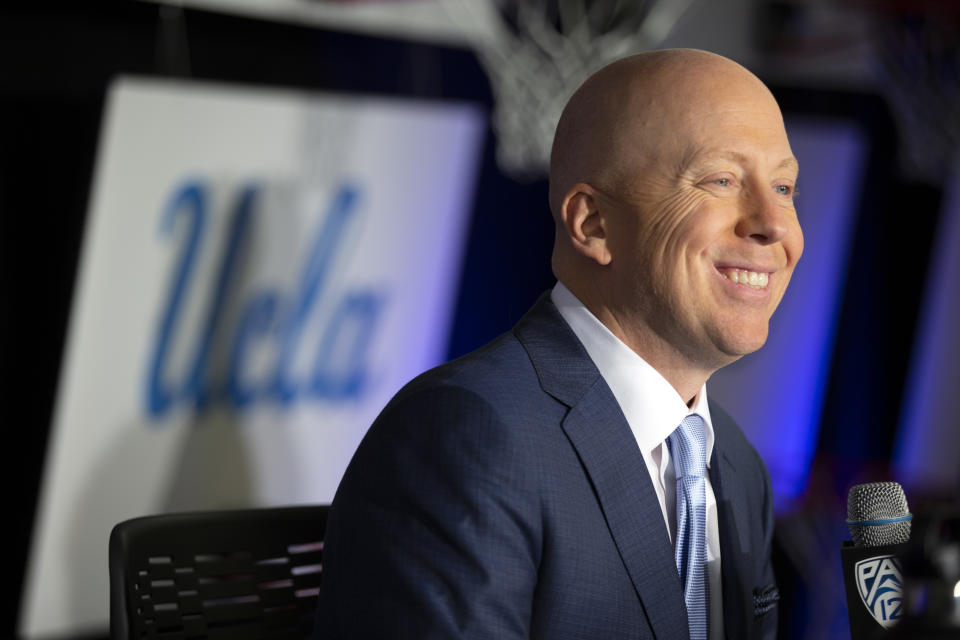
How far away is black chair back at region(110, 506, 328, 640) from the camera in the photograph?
5.02ft

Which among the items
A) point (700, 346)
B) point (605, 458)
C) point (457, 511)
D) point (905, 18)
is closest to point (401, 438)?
point (457, 511)

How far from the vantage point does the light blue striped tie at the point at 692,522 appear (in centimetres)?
147

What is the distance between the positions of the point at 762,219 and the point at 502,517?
0.56 m

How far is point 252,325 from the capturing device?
3533mm

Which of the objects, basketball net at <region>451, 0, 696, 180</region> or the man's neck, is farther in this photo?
basketball net at <region>451, 0, 696, 180</region>

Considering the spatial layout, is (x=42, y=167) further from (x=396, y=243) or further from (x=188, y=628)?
(x=188, y=628)

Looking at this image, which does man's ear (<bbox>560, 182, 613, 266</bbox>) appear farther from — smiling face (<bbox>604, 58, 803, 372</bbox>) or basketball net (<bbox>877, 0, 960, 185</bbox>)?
basketball net (<bbox>877, 0, 960, 185</bbox>)

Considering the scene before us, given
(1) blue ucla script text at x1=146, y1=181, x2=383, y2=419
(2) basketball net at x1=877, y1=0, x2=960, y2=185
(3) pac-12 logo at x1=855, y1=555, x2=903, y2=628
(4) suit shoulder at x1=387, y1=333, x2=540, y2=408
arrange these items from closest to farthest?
(3) pac-12 logo at x1=855, y1=555, x2=903, y2=628 < (4) suit shoulder at x1=387, y1=333, x2=540, y2=408 < (1) blue ucla script text at x1=146, y1=181, x2=383, y2=419 < (2) basketball net at x1=877, y1=0, x2=960, y2=185

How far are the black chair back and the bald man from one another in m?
0.34

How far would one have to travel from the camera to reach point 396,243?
3893 millimetres

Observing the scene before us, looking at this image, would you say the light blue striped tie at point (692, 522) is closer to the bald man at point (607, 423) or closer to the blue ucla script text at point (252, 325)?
the bald man at point (607, 423)

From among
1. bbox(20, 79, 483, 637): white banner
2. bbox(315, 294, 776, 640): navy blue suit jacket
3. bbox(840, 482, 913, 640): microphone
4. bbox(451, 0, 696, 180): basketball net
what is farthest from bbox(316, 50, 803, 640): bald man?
bbox(451, 0, 696, 180): basketball net

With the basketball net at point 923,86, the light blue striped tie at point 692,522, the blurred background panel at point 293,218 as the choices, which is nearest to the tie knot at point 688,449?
the light blue striped tie at point 692,522

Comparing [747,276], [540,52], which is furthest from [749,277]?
[540,52]
